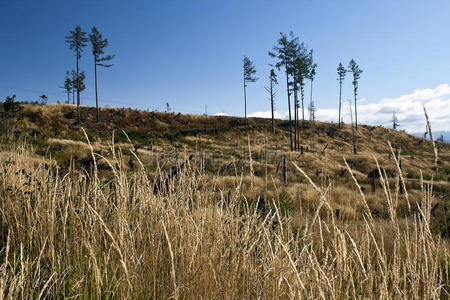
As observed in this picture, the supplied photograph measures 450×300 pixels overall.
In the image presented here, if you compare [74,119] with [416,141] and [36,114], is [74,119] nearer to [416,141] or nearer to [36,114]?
[36,114]

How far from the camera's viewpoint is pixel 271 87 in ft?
136

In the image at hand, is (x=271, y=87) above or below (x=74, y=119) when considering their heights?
above

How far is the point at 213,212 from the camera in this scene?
2564 mm

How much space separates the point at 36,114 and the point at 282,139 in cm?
2972

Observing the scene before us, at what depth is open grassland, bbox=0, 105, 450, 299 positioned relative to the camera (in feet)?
4.60

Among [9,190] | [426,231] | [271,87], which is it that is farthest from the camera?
[271,87]

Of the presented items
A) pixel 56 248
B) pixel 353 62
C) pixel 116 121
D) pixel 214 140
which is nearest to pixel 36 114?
pixel 116 121

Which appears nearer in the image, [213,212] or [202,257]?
[202,257]

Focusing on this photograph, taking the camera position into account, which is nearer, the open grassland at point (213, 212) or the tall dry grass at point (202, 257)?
the tall dry grass at point (202, 257)

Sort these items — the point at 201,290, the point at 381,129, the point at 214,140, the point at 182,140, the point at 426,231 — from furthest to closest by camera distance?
the point at 381,129
the point at 214,140
the point at 182,140
the point at 201,290
the point at 426,231

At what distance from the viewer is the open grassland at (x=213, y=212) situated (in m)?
1.40

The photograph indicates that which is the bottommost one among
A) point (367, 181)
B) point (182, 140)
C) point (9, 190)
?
point (367, 181)

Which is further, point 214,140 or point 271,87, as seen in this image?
point 271,87

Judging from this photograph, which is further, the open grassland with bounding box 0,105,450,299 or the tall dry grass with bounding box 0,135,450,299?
the open grassland with bounding box 0,105,450,299
